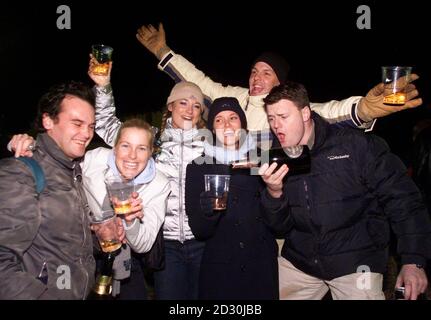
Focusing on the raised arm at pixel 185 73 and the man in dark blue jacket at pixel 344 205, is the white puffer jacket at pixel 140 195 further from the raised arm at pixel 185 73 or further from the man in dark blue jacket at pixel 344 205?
the raised arm at pixel 185 73

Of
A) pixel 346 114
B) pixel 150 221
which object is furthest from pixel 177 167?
pixel 346 114

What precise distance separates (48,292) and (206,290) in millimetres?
1452

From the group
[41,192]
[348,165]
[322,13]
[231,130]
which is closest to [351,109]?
[348,165]

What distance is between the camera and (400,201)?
3.22 metres

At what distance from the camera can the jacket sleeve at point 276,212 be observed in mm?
3252

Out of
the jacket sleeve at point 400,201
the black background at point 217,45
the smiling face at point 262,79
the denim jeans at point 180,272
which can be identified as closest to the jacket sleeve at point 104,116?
the denim jeans at point 180,272

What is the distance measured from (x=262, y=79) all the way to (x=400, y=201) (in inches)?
86.7

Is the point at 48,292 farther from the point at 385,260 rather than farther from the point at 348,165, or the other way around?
the point at 385,260

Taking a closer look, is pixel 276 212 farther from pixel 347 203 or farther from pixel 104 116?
pixel 104 116

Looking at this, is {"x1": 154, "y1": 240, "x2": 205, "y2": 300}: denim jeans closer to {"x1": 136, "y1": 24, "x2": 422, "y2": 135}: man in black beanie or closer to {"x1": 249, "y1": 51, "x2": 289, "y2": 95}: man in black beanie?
{"x1": 136, "y1": 24, "x2": 422, "y2": 135}: man in black beanie

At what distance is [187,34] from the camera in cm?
1623

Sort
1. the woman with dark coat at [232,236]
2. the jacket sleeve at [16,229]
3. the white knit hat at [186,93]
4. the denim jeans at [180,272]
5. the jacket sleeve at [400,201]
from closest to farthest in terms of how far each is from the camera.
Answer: the jacket sleeve at [16,229]
the jacket sleeve at [400,201]
the woman with dark coat at [232,236]
the denim jeans at [180,272]
the white knit hat at [186,93]

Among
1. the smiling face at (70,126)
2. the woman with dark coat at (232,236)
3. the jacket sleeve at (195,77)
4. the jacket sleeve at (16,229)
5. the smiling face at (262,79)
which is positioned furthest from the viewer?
the jacket sleeve at (195,77)

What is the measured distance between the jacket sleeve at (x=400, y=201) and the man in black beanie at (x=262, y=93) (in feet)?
1.80
